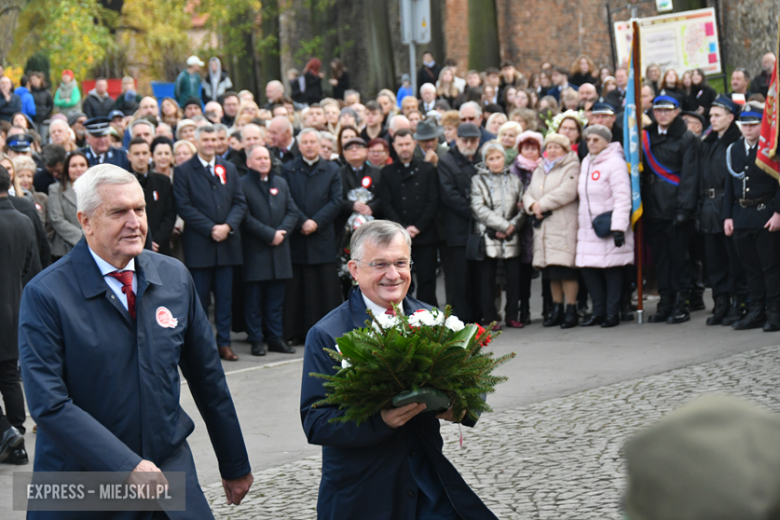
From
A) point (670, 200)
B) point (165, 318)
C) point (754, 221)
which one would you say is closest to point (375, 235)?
point (165, 318)

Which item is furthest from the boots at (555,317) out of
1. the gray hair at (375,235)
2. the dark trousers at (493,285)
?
the gray hair at (375,235)

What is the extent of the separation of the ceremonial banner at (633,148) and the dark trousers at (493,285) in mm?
1438

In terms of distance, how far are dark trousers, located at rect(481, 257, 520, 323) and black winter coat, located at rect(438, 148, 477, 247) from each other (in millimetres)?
450

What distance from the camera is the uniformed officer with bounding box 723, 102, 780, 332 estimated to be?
32.8 ft

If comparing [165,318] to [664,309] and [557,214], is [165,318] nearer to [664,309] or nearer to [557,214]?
[557,214]

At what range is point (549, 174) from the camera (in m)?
11.3

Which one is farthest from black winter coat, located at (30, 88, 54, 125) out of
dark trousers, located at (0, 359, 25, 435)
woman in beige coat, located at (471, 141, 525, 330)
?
dark trousers, located at (0, 359, 25, 435)

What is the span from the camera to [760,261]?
10164 millimetres

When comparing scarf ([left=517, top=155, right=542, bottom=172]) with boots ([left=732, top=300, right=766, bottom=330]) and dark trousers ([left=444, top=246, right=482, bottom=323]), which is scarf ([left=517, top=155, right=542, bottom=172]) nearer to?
dark trousers ([left=444, top=246, right=482, bottom=323])

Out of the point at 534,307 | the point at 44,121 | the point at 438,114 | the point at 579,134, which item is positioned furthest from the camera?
the point at 44,121

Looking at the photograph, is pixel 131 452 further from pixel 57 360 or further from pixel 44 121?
pixel 44 121

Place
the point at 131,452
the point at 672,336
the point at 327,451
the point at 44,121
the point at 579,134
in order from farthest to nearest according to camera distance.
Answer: the point at 44,121, the point at 579,134, the point at 672,336, the point at 327,451, the point at 131,452

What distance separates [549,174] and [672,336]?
2293mm

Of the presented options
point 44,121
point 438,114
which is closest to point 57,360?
point 438,114
